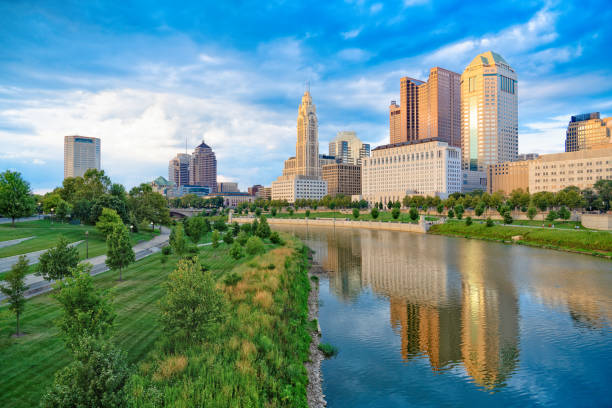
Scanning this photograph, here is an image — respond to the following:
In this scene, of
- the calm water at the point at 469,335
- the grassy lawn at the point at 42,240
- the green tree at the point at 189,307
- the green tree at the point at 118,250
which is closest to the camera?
the green tree at the point at 189,307

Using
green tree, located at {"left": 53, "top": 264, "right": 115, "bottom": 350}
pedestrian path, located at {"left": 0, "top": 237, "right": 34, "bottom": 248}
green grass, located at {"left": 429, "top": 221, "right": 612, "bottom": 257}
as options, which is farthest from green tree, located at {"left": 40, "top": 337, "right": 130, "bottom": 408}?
green grass, located at {"left": 429, "top": 221, "right": 612, "bottom": 257}

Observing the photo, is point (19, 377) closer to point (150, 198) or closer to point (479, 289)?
point (479, 289)

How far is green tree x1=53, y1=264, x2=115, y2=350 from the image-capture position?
16.1 m

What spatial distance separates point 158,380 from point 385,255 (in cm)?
5380

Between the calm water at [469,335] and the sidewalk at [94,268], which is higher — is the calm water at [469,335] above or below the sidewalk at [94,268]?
below

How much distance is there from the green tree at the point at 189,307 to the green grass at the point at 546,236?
67283 mm

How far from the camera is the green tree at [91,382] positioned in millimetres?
11070

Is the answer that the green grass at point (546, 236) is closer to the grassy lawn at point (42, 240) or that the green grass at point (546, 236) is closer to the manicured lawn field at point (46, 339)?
the manicured lawn field at point (46, 339)

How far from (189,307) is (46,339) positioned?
321 inches

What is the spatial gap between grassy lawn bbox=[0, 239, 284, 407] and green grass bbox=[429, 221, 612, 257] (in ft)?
228

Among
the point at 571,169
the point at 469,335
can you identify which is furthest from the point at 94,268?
the point at 571,169

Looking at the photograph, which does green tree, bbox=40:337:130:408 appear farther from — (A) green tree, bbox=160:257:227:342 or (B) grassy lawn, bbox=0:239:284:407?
(A) green tree, bbox=160:257:227:342

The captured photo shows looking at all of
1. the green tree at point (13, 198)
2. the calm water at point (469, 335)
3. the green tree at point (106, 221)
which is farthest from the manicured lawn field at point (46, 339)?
the green tree at point (13, 198)

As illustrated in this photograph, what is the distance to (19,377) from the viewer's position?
1609 centimetres
